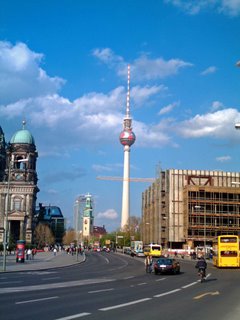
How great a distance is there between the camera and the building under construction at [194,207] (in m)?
107

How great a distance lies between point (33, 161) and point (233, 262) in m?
101

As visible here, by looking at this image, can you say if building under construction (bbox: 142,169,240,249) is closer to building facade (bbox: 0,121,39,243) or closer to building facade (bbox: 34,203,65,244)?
building facade (bbox: 0,121,39,243)

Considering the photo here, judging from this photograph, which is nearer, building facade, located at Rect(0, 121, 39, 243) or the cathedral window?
building facade, located at Rect(0, 121, 39, 243)

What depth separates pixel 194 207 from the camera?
352ft

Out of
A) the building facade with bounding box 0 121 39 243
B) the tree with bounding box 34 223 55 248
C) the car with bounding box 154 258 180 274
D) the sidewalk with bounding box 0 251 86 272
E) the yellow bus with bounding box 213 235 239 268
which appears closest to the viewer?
the car with bounding box 154 258 180 274

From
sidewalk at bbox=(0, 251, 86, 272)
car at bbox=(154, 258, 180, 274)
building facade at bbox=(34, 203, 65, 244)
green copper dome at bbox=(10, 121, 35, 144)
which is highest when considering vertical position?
green copper dome at bbox=(10, 121, 35, 144)

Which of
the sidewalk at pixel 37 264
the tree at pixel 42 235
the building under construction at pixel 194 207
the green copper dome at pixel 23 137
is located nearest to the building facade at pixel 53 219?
the tree at pixel 42 235

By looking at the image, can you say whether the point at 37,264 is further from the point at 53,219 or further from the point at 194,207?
the point at 53,219

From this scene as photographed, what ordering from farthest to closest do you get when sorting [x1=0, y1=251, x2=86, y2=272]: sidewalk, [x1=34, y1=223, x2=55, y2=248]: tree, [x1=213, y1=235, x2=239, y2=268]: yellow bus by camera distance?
[x1=34, y1=223, x2=55, y2=248]: tree < [x1=213, y1=235, x2=239, y2=268]: yellow bus < [x1=0, y1=251, x2=86, y2=272]: sidewalk

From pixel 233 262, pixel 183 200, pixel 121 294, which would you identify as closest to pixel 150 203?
pixel 183 200

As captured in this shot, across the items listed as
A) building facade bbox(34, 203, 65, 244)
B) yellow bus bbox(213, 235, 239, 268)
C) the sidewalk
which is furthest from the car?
building facade bbox(34, 203, 65, 244)

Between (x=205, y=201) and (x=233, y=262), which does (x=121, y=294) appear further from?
(x=205, y=201)

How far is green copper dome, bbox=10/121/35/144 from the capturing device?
140m

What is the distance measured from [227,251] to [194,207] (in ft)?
199
